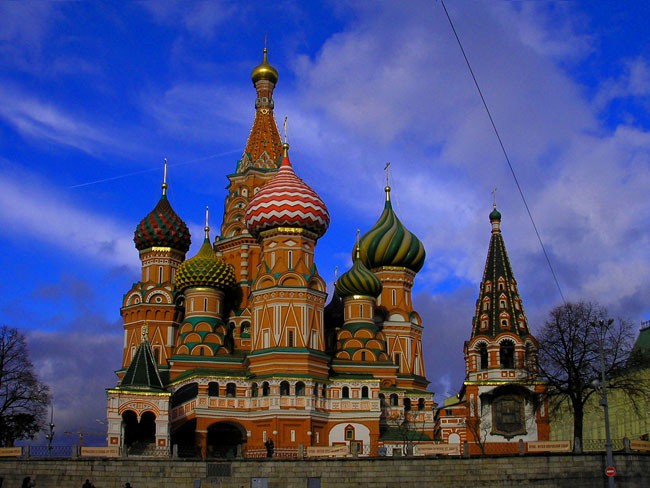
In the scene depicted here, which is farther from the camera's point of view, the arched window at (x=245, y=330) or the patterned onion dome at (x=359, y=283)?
the patterned onion dome at (x=359, y=283)

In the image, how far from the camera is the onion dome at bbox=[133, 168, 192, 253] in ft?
166

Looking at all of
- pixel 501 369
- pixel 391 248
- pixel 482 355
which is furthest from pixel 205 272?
pixel 501 369

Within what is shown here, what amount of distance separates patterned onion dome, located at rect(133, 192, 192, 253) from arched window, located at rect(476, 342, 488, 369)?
17.6 m

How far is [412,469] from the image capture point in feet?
102

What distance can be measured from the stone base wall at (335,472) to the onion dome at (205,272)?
52.7 feet

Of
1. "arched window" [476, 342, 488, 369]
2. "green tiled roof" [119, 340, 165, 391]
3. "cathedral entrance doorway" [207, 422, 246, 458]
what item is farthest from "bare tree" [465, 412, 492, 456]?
"green tiled roof" [119, 340, 165, 391]

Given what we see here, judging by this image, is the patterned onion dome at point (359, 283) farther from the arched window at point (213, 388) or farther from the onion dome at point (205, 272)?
the arched window at point (213, 388)

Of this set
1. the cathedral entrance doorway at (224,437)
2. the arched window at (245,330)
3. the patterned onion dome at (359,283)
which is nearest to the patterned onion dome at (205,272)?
the arched window at (245,330)

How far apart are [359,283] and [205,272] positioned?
8.05m

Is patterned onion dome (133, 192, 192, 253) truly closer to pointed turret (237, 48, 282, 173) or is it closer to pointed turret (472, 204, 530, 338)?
pointed turret (237, 48, 282, 173)

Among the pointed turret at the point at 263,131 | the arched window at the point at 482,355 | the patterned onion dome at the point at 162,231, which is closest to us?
the arched window at the point at 482,355

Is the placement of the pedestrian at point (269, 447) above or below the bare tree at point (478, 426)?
below

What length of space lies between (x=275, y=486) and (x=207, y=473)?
240 centimetres

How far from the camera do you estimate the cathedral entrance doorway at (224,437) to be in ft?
137
